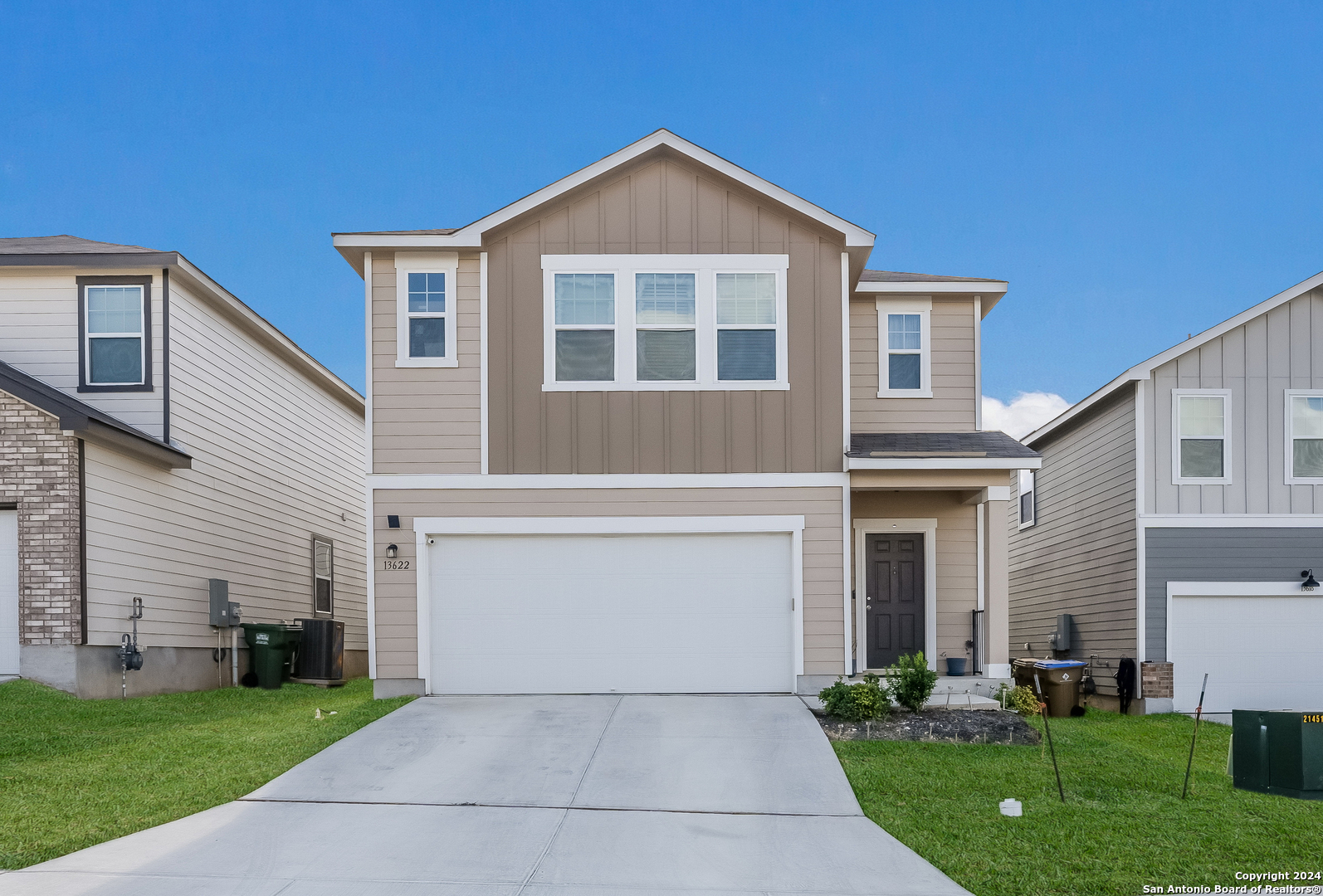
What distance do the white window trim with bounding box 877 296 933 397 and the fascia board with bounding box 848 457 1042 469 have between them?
6.43ft

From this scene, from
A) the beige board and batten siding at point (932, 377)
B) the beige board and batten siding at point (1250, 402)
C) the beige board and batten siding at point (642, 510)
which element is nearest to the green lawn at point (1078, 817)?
the beige board and batten siding at point (642, 510)

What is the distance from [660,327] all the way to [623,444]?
4.74 ft

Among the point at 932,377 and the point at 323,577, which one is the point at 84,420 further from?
the point at 932,377

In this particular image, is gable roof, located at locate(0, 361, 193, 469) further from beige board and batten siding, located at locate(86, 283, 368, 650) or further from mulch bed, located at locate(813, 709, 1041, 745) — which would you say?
mulch bed, located at locate(813, 709, 1041, 745)

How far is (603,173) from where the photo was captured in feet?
41.5

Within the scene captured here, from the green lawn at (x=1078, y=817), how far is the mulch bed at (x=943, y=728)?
0.22 meters

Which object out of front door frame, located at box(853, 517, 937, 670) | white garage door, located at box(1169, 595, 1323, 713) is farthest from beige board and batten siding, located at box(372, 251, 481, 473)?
white garage door, located at box(1169, 595, 1323, 713)

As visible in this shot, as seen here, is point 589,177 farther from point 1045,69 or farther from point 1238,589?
point 1045,69

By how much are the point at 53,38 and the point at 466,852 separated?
34.9 meters

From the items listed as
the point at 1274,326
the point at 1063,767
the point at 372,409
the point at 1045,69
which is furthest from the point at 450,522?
the point at 1045,69

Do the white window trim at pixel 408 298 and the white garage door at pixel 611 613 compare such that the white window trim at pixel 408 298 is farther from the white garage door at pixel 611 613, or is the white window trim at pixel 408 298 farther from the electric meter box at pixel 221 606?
the electric meter box at pixel 221 606

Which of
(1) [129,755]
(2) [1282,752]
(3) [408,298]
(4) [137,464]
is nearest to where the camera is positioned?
(2) [1282,752]

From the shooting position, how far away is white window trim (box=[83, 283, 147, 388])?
13984 millimetres

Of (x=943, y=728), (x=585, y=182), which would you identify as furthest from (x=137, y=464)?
(x=943, y=728)
